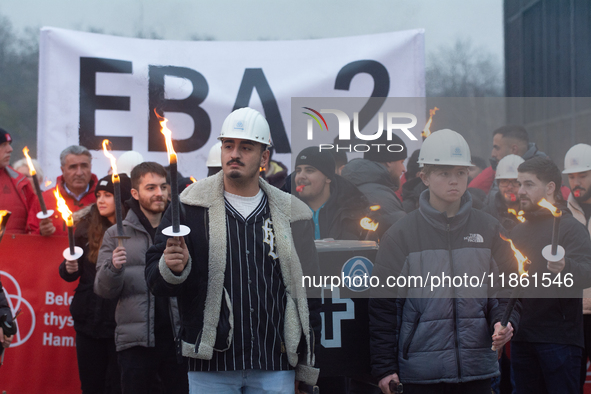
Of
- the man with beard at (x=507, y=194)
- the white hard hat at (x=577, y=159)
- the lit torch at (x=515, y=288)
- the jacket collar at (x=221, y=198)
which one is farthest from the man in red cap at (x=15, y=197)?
the white hard hat at (x=577, y=159)

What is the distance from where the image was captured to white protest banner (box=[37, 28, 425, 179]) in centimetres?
574

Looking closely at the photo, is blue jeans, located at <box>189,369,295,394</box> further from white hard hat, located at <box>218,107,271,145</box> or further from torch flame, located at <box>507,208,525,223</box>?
torch flame, located at <box>507,208,525,223</box>

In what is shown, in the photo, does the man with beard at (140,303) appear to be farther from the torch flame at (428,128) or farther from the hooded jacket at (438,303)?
the torch flame at (428,128)

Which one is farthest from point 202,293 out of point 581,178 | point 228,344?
point 581,178

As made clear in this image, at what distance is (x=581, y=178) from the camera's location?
340cm

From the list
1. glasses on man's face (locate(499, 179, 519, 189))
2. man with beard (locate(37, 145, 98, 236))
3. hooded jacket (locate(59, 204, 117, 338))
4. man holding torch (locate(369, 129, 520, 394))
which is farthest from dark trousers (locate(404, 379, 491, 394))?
man with beard (locate(37, 145, 98, 236))

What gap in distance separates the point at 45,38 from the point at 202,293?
4267 mm

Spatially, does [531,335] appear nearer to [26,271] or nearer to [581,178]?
[581,178]

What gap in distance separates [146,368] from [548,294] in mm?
2461

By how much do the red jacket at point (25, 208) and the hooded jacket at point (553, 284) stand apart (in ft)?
12.9

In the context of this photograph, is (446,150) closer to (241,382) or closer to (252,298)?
(252,298)

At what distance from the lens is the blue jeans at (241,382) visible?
8.52 feet

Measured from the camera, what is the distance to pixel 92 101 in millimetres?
5828

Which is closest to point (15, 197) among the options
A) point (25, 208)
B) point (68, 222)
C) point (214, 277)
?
point (25, 208)
